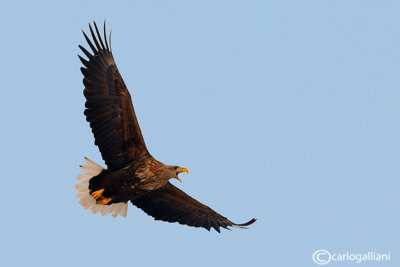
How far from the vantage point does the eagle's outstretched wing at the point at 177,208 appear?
1224 centimetres

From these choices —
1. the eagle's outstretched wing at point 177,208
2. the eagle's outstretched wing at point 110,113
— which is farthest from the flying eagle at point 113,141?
the eagle's outstretched wing at point 177,208

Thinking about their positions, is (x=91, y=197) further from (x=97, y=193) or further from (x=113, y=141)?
(x=113, y=141)

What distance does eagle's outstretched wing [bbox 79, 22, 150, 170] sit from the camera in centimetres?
1098

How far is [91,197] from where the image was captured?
11867mm

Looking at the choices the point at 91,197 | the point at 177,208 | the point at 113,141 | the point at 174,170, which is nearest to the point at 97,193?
the point at 91,197

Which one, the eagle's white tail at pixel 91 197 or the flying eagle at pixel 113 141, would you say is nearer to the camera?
the flying eagle at pixel 113 141

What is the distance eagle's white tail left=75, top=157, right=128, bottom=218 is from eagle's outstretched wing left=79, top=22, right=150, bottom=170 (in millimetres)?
398

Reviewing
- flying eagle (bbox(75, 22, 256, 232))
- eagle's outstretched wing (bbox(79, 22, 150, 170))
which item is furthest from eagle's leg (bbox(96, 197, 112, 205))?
eagle's outstretched wing (bbox(79, 22, 150, 170))

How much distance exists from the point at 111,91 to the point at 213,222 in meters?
3.07

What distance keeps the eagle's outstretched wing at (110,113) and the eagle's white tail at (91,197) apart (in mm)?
398

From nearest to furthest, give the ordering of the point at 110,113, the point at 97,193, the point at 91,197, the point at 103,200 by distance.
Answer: the point at 110,113
the point at 97,193
the point at 103,200
the point at 91,197

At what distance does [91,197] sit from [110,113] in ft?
5.55

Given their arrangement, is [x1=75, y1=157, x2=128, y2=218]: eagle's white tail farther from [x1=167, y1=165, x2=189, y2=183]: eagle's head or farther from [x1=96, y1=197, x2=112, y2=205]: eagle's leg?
[x1=167, y1=165, x2=189, y2=183]: eagle's head

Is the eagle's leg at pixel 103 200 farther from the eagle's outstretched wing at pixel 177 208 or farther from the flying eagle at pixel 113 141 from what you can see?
the eagle's outstretched wing at pixel 177 208
